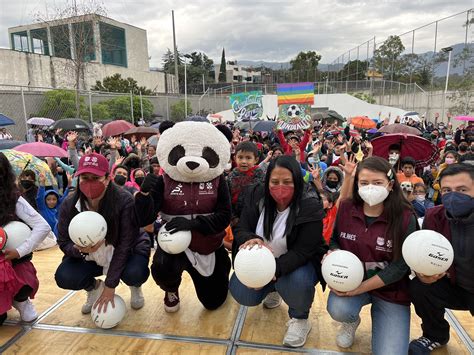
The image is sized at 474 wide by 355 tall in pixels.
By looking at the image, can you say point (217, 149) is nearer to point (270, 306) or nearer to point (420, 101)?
point (270, 306)

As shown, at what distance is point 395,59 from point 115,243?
1380 inches

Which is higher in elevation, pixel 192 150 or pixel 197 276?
pixel 192 150

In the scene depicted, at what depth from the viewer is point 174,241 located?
2.86 meters

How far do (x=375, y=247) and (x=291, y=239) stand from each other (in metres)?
0.60

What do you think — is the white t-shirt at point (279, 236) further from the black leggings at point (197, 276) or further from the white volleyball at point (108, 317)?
the white volleyball at point (108, 317)

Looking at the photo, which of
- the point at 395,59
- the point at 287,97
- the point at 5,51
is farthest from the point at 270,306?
the point at 395,59

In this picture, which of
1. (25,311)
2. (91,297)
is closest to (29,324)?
(25,311)

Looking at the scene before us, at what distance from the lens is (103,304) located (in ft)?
9.29

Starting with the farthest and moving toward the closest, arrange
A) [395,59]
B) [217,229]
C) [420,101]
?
[395,59] → [420,101] → [217,229]

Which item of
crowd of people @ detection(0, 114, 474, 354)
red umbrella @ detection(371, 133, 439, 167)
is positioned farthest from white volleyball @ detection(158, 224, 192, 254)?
red umbrella @ detection(371, 133, 439, 167)

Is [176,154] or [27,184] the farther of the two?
[27,184]

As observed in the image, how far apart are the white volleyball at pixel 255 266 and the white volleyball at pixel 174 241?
0.58 m

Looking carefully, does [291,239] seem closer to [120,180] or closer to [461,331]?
[461,331]

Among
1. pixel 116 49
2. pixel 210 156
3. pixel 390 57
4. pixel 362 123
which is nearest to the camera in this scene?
pixel 210 156
